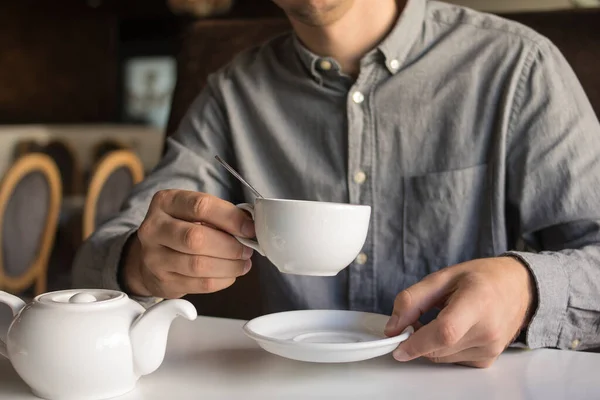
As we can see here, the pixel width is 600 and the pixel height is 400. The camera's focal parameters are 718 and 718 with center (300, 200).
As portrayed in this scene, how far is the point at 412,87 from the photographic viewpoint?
99 cm

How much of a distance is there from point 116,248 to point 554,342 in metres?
0.50

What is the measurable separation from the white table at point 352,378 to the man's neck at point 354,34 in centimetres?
49

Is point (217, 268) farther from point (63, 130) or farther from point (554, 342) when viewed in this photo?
point (63, 130)

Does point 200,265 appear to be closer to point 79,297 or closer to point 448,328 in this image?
point 79,297

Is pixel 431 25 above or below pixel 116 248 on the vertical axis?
above

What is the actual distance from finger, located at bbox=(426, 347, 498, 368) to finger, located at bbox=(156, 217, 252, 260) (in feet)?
0.68

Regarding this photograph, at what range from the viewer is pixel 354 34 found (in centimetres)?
103

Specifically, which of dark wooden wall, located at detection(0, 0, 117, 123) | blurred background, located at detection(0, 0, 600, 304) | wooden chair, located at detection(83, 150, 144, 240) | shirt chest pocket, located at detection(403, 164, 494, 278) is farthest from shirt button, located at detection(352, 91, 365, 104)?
dark wooden wall, located at detection(0, 0, 117, 123)

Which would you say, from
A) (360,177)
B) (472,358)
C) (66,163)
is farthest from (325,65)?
(66,163)

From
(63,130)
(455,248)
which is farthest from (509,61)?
(63,130)

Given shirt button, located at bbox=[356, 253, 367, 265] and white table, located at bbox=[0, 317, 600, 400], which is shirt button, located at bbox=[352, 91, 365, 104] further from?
white table, located at bbox=[0, 317, 600, 400]

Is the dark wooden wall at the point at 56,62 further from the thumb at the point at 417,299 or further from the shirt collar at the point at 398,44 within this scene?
the thumb at the point at 417,299

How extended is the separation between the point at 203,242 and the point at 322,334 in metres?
0.15

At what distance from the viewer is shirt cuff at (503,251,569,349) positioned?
705mm
